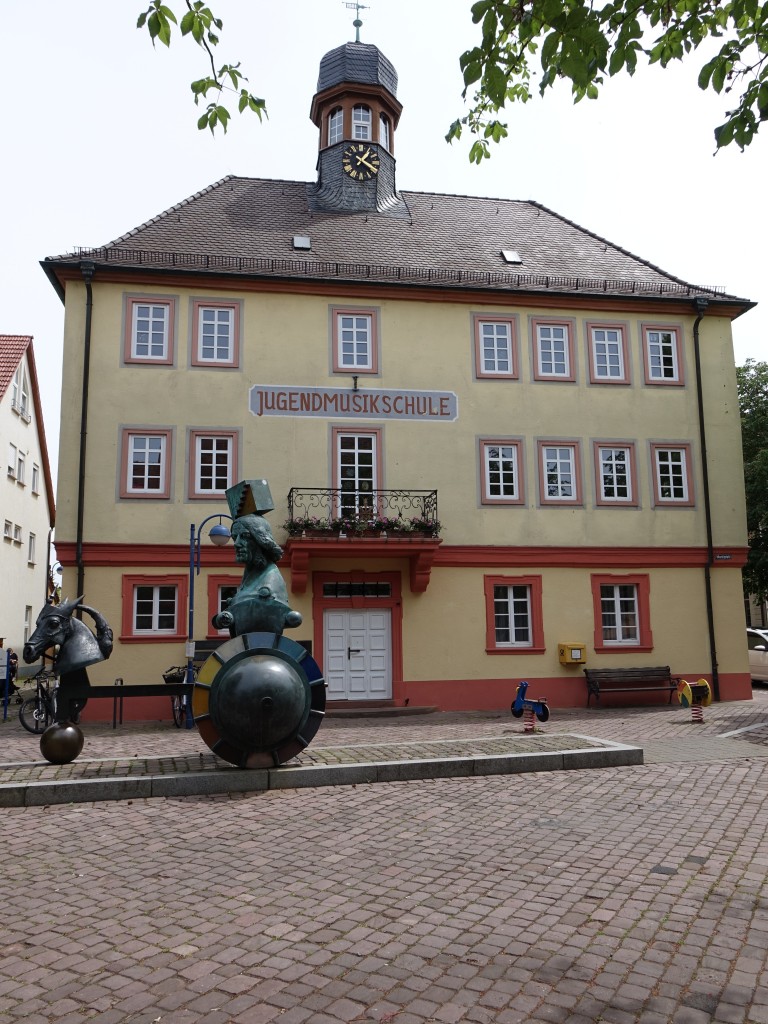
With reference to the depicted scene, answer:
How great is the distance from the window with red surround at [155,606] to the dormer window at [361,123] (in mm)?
14436

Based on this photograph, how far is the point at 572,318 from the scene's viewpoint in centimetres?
2094

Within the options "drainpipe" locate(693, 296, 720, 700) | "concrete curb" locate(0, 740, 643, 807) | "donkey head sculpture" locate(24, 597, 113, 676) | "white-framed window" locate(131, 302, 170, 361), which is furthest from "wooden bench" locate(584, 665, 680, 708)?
"donkey head sculpture" locate(24, 597, 113, 676)

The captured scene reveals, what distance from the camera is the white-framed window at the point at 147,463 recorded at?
60.0 ft

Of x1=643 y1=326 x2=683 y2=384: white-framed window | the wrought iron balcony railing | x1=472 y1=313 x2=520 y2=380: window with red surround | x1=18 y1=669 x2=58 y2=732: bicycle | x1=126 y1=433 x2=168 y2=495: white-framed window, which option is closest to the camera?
x1=18 y1=669 x2=58 y2=732: bicycle

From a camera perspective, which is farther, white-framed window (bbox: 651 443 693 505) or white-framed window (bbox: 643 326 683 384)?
white-framed window (bbox: 643 326 683 384)

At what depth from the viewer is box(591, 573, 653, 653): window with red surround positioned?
65.1 ft

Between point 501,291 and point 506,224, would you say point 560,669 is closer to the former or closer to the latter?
point 501,291

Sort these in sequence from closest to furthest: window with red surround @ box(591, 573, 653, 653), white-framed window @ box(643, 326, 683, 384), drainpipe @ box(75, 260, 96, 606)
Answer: drainpipe @ box(75, 260, 96, 606)
window with red surround @ box(591, 573, 653, 653)
white-framed window @ box(643, 326, 683, 384)

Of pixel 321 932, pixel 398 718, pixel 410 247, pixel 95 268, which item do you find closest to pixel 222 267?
pixel 95 268

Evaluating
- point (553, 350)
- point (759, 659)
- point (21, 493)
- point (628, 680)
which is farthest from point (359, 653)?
point (21, 493)

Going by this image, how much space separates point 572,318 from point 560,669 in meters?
8.32

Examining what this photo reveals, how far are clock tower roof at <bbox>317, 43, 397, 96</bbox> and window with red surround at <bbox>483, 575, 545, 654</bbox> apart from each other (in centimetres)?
1535

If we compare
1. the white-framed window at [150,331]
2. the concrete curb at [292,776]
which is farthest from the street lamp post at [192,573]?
the concrete curb at [292,776]

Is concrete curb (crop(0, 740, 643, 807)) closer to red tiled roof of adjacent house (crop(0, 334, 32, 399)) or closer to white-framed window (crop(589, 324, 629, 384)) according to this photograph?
white-framed window (crop(589, 324, 629, 384))
